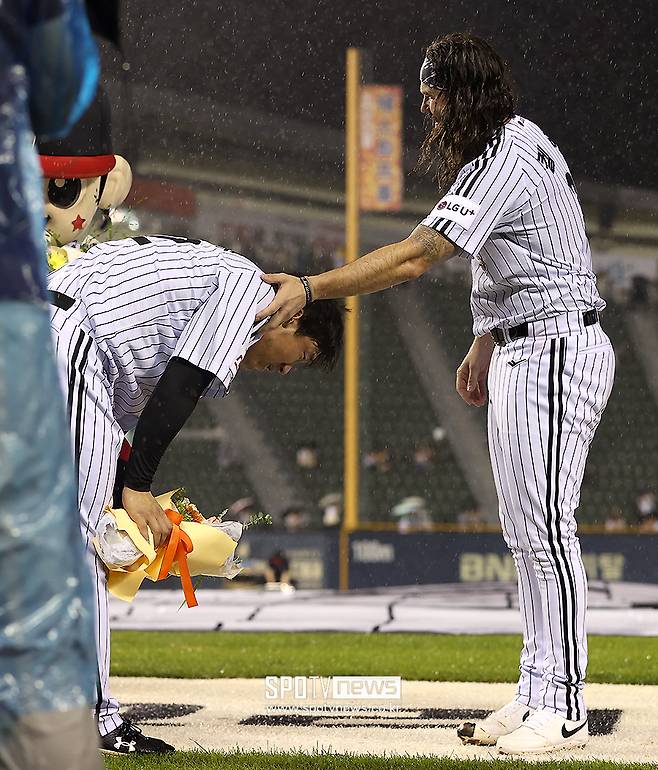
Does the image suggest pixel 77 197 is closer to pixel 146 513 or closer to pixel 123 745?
pixel 146 513

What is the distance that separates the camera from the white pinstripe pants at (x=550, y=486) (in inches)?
105

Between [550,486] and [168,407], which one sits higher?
[168,407]

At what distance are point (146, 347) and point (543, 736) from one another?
1135 millimetres

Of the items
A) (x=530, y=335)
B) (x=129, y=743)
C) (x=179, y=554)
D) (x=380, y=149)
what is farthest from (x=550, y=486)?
(x=380, y=149)

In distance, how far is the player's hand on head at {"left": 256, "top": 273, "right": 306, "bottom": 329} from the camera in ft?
8.14

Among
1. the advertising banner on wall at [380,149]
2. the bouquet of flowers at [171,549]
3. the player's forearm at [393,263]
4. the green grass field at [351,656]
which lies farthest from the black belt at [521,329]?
the advertising banner on wall at [380,149]

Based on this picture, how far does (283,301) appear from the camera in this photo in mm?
2488

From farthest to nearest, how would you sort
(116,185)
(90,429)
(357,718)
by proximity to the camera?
1. (116,185)
2. (357,718)
3. (90,429)

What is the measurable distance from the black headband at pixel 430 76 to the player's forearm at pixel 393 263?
334mm

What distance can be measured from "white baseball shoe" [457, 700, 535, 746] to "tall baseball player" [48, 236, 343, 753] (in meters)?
0.66

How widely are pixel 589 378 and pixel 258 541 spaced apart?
6.22 m

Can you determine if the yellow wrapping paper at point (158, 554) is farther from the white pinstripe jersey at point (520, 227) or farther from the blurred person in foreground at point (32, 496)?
the blurred person in foreground at point (32, 496)

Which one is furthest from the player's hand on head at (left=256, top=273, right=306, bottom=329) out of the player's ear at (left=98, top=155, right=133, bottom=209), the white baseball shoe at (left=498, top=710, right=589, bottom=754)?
the player's ear at (left=98, top=155, right=133, bottom=209)

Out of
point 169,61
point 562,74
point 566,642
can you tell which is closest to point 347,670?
point 566,642
